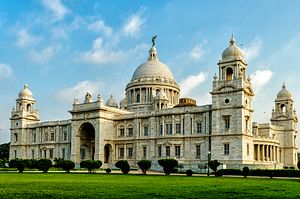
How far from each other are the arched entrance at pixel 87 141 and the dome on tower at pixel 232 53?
29.8 m

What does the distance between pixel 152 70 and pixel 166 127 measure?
84.4 feet

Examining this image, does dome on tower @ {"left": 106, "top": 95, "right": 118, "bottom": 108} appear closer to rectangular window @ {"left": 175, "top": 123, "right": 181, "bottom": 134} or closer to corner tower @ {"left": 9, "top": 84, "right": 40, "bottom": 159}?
corner tower @ {"left": 9, "top": 84, "right": 40, "bottom": 159}

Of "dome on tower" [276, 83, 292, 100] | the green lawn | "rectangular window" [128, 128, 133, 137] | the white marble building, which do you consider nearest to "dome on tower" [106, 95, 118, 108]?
the white marble building

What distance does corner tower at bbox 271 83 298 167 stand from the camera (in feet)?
289

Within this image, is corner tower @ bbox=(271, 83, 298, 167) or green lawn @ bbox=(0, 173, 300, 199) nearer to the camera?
green lawn @ bbox=(0, 173, 300, 199)

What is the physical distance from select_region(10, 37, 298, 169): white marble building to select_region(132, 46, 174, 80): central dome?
24cm

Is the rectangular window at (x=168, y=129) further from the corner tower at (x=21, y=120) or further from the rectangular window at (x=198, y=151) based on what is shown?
the corner tower at (x=21, y=120)

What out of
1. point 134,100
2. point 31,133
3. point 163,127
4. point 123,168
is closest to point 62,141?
point 31,133

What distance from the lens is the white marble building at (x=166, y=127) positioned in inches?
2594

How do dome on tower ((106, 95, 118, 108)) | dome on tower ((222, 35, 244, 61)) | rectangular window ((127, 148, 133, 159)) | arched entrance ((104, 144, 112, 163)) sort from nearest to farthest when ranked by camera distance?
dome on tower ((222, 35, 244, 61)) < rectangular window ((127, 148, 133, 159)) < arched entrance ((104, 144, 112, 163)) < dome on tower ((106, 95, 118, 108))

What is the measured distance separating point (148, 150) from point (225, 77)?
1982 centimetres

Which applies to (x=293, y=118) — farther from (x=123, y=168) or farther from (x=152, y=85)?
(x=123, y=168)

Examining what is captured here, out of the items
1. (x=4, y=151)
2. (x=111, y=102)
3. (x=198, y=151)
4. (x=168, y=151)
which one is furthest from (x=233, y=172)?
(x=4, y=151)

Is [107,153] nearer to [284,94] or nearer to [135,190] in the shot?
[284,94]
